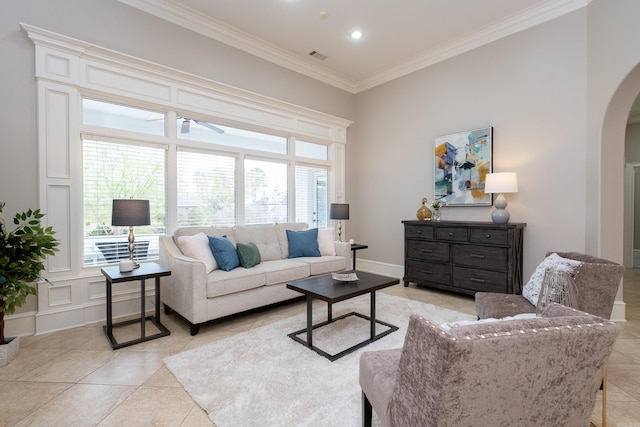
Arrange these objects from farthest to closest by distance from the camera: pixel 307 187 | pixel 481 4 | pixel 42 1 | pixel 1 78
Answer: pixel 307 187 < pixel 481 4 < pixel 42 1 < pixel 1 78

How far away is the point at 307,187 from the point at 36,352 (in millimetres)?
3928

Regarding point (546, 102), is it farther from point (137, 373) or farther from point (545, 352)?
point (137, 373)

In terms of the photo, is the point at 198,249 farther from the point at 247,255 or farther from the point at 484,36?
the point at 484,36

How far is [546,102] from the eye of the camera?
Result: 147 inches

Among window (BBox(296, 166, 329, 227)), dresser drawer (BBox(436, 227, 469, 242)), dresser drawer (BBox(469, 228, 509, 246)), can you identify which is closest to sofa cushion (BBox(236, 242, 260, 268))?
window (BBox(296, 166, 329, 227))

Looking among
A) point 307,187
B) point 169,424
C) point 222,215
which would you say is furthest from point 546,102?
point 169,424

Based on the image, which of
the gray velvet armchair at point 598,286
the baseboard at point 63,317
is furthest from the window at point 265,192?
the gray velvet armchair at point 598,286

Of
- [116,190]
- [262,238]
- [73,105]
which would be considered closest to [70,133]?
[73,105]

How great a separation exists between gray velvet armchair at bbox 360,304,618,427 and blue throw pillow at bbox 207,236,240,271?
8.58 feet

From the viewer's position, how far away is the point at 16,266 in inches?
91.3

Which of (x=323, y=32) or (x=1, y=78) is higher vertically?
(x=323, y=32)

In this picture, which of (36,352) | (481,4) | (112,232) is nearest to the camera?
(36,352)

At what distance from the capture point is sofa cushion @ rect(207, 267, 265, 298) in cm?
298

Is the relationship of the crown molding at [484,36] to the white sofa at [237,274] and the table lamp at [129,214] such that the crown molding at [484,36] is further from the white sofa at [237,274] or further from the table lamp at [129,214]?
the table lamp at [129,214]
